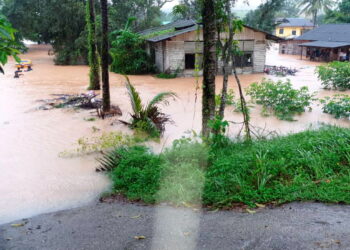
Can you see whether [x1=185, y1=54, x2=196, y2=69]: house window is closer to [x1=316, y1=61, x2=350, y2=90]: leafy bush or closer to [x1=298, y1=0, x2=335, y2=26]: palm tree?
[x1=316, y1=61, x2=350, y2=90]: leafy bush

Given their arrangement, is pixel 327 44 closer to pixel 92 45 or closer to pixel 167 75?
pixel 167 75

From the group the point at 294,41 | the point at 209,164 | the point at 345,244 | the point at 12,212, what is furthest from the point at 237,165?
the point at 294,41

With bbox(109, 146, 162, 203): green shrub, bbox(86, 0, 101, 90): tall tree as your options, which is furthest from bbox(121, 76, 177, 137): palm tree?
bbox(86, 0, 101, 90): tall tree

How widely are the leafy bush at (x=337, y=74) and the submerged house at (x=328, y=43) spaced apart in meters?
14.6

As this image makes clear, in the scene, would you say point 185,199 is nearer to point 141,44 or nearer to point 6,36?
point 6,36

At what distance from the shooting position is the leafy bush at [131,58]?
22266 millimetres

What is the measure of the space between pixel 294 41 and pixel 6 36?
1584 inches

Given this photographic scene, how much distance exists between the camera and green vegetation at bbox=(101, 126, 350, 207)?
473 centimetres

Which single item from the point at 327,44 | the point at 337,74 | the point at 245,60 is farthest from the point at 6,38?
the point at 327,44

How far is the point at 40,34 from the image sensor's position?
28.5 m

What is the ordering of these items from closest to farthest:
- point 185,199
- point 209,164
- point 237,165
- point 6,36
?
point 6,36, point 185,199, point 237,165, point 209,164

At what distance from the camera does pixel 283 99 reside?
11914 mm

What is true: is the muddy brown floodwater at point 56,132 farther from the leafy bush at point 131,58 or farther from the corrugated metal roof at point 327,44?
the corrugated metal roof at point 327,44

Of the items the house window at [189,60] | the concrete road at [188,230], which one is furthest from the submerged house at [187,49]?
the concrete road at [188,230]
